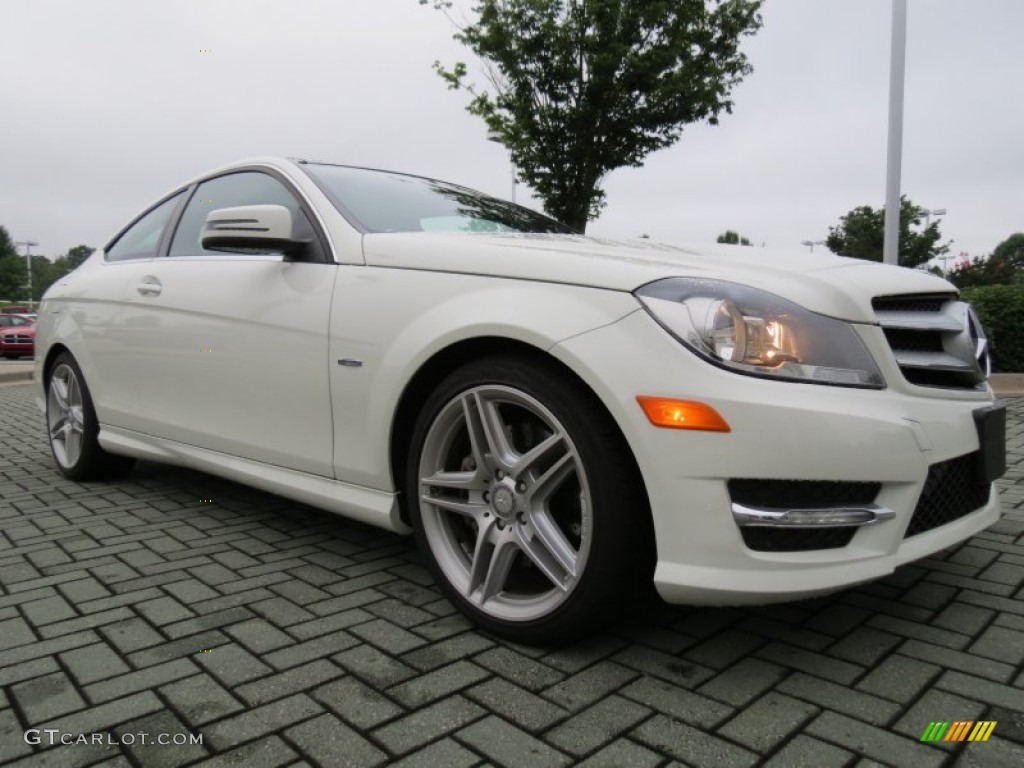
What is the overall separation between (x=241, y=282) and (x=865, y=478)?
2.32 metres

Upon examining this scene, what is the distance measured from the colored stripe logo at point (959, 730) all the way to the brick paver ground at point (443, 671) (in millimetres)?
25

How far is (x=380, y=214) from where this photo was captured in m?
2.90

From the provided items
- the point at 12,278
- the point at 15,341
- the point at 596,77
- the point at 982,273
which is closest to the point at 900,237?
the point at 982,273

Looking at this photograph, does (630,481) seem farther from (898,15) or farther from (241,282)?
(898,15)

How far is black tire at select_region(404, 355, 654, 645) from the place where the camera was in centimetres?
195

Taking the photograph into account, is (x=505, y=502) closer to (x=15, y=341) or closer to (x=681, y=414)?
(x=681, y=414)

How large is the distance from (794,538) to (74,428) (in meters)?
3.96

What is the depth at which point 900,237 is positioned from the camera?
3362 cm

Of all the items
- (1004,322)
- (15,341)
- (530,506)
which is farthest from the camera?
(15,341)

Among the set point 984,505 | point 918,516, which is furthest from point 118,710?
point 984,505

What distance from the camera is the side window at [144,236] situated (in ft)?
12.7

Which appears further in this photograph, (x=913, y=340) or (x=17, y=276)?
(x=17, y=276)

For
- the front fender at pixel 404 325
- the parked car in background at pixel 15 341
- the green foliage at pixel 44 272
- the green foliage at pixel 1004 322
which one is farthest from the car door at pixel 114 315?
the green foliage at pixel 44 272

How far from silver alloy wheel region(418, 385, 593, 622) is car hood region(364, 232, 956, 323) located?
37cm
